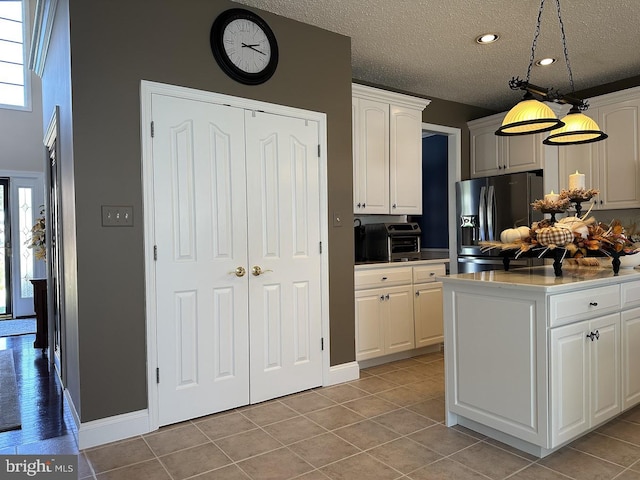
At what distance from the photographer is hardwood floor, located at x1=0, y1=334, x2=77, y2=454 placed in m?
2.52

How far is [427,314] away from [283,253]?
1.73 meters

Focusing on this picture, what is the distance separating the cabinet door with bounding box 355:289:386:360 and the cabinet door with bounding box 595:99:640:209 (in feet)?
8.32

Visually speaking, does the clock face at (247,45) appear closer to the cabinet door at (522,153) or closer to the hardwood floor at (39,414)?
the hardwood floor at (39,414)

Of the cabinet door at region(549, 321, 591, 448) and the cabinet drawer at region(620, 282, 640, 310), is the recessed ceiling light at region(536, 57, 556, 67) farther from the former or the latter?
the cabinet door at region(549, 321, 591, 448)

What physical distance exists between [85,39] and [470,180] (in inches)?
151

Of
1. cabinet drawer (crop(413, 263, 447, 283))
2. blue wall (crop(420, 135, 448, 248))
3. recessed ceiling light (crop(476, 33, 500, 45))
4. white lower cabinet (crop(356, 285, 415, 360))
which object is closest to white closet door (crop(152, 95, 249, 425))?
white lower cabinet (crop(356, 285, 415, 360))

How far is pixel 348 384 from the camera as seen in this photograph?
3504 millimetres

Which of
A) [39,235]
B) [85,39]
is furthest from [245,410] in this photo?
[39,235]

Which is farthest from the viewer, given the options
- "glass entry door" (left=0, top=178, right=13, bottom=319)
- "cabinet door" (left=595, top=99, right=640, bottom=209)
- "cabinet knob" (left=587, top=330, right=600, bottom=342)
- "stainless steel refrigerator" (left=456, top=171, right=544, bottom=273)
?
"glass entry door" (left=0, top=178, right=13, bottom=319)

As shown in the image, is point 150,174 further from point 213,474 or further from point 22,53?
point 22,53

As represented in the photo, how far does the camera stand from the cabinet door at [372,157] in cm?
401

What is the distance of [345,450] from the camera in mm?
2418

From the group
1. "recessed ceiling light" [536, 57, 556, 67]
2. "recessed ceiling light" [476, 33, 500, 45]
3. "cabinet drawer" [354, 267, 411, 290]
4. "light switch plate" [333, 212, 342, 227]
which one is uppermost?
"recessed ceiling light" [476, 33, 500, 45]

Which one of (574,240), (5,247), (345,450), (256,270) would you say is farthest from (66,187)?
(5,247)
